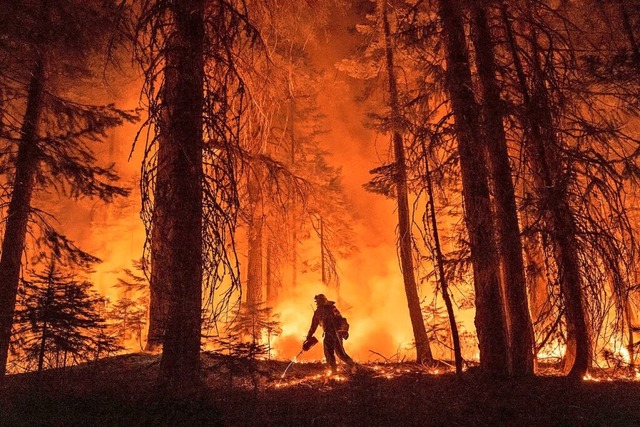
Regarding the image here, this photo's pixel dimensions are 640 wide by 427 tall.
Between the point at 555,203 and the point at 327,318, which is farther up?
the point at 555,203

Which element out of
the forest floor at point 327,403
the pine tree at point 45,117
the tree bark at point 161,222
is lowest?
the forest floor at point 327,403

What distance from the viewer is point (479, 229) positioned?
22.9 feet

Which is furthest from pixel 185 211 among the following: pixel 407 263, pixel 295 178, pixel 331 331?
pixel 407 263

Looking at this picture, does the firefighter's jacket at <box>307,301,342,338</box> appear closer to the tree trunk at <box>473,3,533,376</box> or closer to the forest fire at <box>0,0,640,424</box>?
the forest fire at <box>0,0,640,424</box>

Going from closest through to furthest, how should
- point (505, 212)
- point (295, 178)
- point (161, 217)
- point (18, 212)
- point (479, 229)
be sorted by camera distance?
point (161, 217)
point (479, 229)
point (505, 212)
point (295, 178)
point (18, 212)

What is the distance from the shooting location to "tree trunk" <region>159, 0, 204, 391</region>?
18.4ft

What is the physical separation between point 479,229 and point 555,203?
45.1 inches

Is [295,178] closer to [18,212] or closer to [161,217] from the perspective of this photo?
[161,217]

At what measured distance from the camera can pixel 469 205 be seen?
7.25 m

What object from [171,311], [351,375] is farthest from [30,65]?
[351,375]

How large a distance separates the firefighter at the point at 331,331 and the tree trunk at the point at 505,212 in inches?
134

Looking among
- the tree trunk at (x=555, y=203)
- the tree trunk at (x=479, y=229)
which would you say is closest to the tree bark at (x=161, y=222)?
the tree trunk at (x=479, y=229)

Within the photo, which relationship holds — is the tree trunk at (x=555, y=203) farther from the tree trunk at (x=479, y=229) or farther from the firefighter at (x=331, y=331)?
the firefighter at (x=331, y=331)

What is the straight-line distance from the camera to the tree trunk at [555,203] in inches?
259
